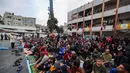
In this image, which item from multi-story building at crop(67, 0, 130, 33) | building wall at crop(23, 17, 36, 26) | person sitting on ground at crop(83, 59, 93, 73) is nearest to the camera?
person sitting on ground at crop(83, 59, 93, 73)

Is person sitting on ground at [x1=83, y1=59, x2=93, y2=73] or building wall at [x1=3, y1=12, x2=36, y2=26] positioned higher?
building wall at [x1=3, y1=12, x2=36, y2=26]

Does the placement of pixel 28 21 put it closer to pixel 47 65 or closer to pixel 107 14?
pixel 107 14

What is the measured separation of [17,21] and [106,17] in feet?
157

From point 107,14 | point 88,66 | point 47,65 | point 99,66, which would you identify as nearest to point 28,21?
point 107,14

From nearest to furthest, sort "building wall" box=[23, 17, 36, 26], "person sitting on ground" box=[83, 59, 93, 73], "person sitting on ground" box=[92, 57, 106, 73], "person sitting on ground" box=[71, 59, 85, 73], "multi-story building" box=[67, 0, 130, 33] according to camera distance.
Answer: "person sitting on ground" box=[71, 59, 85, 73], "person sitting on ground" box=[92, 57, 106, 73], "person sitting on ground" box=[83, 59, 93, 73], "multi-story building" box=[67, 0, 130, 33], "building wall" box=[23, 17, 36, 26]

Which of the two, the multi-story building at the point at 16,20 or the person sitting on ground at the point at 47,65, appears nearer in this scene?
the person sitting on ground at the point at 47,65

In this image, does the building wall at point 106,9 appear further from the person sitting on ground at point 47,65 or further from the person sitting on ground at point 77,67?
the person sitting on ground at point 77,67

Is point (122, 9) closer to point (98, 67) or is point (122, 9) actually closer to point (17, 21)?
point (98, 67)

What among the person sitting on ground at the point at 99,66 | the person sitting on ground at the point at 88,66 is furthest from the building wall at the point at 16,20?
the person sitting on ground at the point at 99,66

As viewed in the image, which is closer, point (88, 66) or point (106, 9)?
point (88, 66)

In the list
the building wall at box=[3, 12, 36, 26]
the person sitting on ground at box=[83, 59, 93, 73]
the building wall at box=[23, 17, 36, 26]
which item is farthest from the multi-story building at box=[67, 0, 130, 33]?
the building wall at box=[23, 17, 36, 26]

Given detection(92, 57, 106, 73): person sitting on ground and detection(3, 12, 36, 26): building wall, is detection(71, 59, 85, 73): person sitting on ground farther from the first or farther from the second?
detection(3, 12, 36, 26): building wall

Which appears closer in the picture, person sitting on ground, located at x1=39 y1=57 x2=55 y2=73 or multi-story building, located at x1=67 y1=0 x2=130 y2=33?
person sitting on ground, located at x1=39 y1=57 x2=55 y2=73

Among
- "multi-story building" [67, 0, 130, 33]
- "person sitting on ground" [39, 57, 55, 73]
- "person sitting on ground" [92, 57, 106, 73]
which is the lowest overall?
"person sitting on ground" [39, 57, 55, 73]
